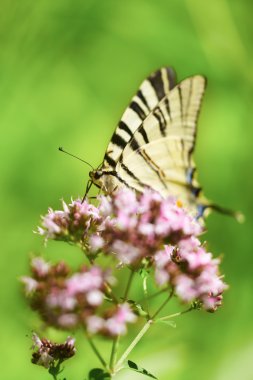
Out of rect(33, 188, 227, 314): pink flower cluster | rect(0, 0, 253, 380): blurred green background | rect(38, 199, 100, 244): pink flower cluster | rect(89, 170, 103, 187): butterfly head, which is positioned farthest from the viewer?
rect(0, 0, 253, 380): blurred green background

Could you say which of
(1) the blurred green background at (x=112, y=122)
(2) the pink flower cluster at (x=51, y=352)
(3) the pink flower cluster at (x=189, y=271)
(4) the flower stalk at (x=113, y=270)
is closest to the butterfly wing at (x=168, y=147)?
(4) the flower stalk at (x=113, y=270)

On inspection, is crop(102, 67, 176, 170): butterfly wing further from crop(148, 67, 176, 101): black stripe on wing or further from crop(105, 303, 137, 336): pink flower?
crop(105, 303, 137, 336): pink flower

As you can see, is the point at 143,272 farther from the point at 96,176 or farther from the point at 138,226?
the point at 96,176

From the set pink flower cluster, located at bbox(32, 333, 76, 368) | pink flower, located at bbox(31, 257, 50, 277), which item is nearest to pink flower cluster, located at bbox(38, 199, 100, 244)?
pink flower, located at bbox(31, 257, 50, 277)

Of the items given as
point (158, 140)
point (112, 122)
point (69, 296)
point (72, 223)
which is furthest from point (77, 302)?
point (112, 122)

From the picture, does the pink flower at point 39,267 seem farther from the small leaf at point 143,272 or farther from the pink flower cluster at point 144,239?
the small leaf at point 143,272

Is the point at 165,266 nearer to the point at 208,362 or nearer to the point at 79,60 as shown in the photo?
the point at 208,362
